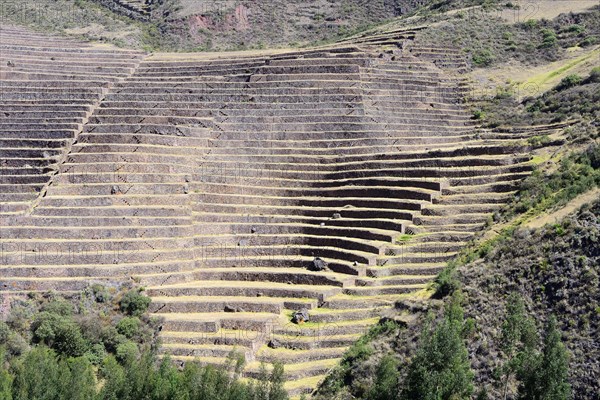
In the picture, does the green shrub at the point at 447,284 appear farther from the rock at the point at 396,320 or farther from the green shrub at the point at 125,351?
the green shrub at the point at 125,351

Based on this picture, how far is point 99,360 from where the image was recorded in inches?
1058

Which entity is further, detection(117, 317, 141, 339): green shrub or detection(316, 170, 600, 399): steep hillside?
detection(117, 317, 141, 339): green shrub

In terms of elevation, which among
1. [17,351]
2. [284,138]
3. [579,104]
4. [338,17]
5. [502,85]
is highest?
[338,17]

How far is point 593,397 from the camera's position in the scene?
20359mm

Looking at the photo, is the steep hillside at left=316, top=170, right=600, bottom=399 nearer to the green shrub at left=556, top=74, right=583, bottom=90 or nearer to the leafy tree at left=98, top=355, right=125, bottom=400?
the leafy tree at left=98, top=355, right=125, bottom=400

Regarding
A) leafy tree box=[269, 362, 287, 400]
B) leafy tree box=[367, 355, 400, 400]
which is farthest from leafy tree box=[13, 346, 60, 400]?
leafy tree box=[367, 355, 400, 400]

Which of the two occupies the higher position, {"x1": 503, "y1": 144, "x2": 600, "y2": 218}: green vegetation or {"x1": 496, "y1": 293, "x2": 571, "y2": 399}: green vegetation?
{"x1": 503, "y1": 144, "x2": 600, "y2": 218}: green vegetation

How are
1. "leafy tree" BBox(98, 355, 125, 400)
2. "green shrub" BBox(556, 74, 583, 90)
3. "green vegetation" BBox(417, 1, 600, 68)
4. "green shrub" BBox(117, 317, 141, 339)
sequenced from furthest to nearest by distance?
1. "green vegetation" BBox(417, 1, 600, 68)
2. "green shrub" BBox(556, 74, 583, 90)
3. "green shrub" BBox(117, 317, 141, 339)
4. "leafy tree" BBox(98, 355, 125, 400)

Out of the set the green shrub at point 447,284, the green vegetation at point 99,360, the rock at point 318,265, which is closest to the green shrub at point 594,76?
the rock at point 318,265

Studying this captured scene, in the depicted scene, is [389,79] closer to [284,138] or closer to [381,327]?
[284,138]

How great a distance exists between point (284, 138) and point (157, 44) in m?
26.7

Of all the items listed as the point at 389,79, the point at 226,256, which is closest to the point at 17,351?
the point at 226,256

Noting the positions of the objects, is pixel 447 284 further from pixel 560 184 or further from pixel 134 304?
pixel 134 304

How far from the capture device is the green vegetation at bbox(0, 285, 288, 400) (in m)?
23.0
